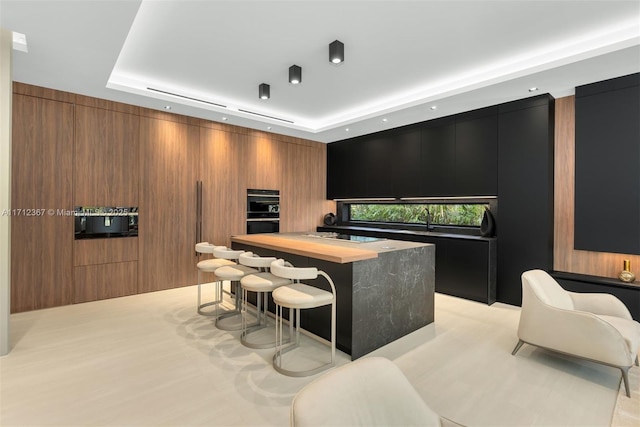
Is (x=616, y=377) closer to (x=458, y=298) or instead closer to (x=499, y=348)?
(x=499, y=348)

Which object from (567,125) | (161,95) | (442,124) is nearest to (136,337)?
(161,95)

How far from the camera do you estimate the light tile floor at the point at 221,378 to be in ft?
6.39

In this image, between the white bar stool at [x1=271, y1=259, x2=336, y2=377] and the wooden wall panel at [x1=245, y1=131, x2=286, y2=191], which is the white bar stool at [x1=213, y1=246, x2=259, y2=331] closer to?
the white bar stool at [x1=271, y1=259, x2=336, y2=377]

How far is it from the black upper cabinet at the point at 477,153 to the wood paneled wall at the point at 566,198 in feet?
2.38

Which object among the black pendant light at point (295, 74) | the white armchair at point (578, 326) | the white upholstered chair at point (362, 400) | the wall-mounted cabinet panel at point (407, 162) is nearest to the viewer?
the white upholstered chair at point (362, 400)

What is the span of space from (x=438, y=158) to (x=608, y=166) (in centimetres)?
208

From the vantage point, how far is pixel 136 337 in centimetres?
306

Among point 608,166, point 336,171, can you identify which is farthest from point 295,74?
point 608,166

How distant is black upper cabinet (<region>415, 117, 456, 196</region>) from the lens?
4.84 meters

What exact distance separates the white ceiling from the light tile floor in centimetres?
280

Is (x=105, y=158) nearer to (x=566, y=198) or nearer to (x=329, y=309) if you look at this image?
(x=329, y=309)

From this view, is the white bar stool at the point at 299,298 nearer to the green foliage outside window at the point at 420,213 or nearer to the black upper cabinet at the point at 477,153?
the black upper cabinet at the point at 477,153

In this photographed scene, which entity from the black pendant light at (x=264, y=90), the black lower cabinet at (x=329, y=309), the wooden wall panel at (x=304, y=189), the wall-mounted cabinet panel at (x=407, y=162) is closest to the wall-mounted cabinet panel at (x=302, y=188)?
the wooden wall panel at (x=304, y=189)

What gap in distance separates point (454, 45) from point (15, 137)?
5.16 meters
